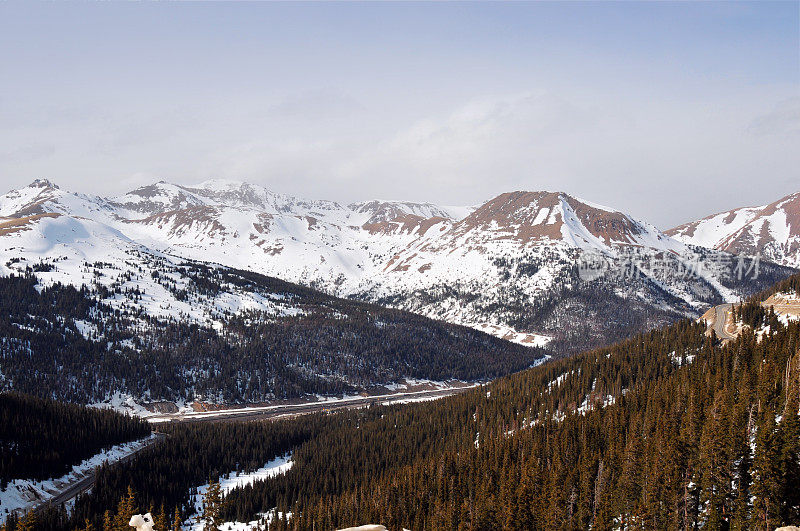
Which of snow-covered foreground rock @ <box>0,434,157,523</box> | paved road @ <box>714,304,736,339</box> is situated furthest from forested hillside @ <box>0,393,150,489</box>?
paved road @ <box>714,304,736,339</box>

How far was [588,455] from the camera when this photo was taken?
104688 millimetres

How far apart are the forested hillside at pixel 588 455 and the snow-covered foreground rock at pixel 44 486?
10930mm

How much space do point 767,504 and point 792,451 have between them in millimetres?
9874

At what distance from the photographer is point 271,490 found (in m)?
146

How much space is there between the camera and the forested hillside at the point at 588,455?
7481 centimetres

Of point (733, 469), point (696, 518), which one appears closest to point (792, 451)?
point (733, 469)

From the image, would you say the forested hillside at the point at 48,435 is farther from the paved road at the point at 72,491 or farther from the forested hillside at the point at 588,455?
the forested hillside at the point at 588,455

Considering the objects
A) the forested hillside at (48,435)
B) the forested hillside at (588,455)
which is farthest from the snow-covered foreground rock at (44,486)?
the forested hillside at (588,455)

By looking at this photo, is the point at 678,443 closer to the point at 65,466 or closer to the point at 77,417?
the point at 65,466

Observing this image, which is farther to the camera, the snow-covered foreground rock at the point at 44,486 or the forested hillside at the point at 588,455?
the snow-covered foreground rock at the point at 44,486

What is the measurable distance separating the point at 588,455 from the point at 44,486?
5104 inches

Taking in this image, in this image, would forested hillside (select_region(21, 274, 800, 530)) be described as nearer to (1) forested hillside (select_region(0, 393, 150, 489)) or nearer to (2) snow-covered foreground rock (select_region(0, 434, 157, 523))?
(2) snow-covered foreground rock (select_region(0, 434, 157, 523))

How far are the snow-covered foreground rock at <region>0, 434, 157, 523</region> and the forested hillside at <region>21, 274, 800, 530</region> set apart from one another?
1093cm

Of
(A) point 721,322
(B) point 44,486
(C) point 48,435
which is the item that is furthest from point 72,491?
(A) point 721,322
